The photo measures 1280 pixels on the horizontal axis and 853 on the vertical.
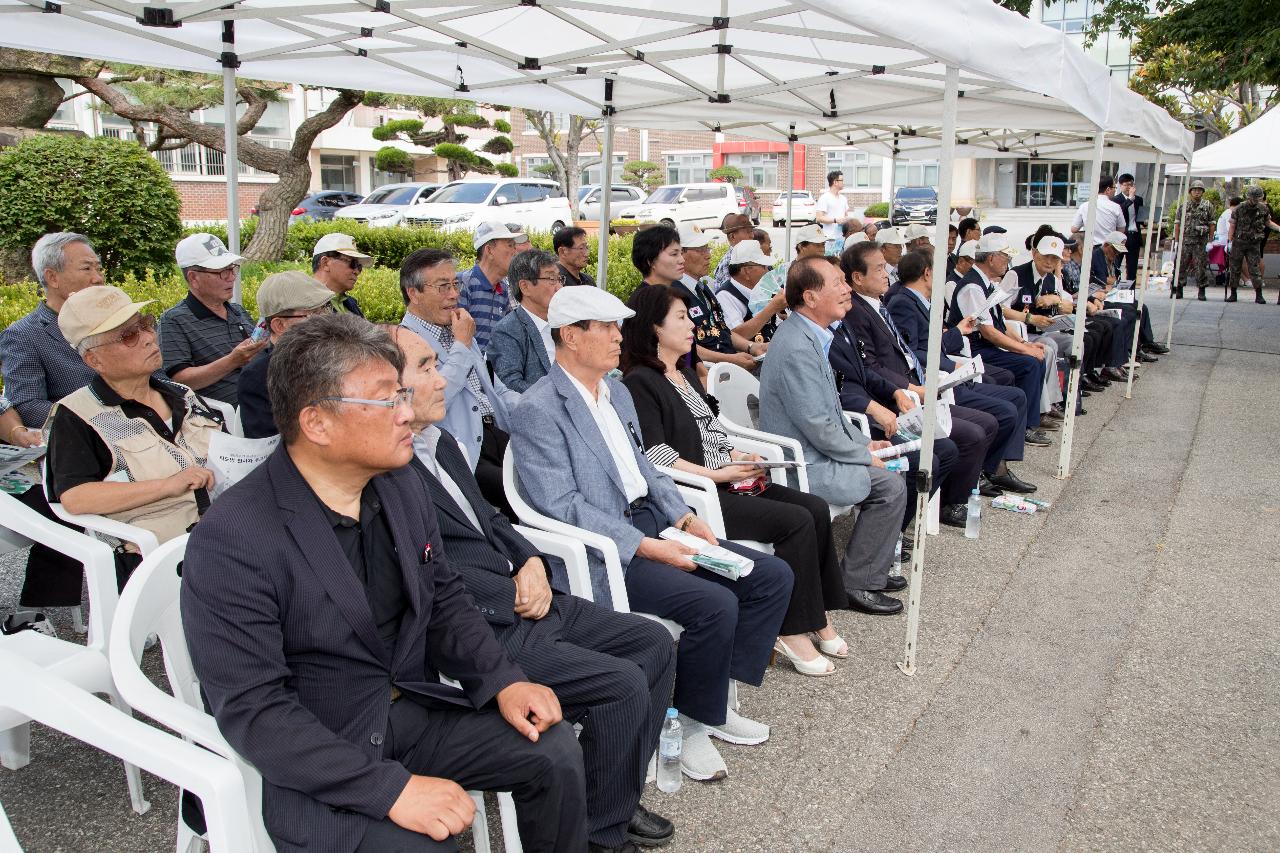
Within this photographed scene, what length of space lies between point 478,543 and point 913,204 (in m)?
29.7

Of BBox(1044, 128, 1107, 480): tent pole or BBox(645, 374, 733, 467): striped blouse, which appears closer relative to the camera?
BBox(645, 374, 733, 467): striped blouse

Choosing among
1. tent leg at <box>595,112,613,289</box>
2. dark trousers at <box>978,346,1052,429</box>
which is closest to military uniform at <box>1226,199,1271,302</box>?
dark trousers at <box>978,346,1052,429</box>

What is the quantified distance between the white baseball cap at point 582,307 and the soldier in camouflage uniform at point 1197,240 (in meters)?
17.0

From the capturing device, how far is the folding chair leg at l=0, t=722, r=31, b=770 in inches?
118

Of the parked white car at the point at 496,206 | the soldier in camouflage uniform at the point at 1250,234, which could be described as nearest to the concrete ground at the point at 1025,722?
the soldier in camouflage uniform at the point at 1250,234

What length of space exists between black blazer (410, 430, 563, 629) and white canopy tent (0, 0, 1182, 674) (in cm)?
170

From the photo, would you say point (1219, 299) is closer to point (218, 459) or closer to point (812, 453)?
point (812, 453)

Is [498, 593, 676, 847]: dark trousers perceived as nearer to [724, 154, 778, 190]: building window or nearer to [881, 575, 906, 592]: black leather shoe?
[881, 575, 906, 592]: black leather shoe

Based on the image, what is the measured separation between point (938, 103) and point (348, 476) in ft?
18.0

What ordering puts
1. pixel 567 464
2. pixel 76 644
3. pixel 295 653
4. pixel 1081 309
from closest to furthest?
pixel 295 653
pixel 76 644
pixel 567 464
pixel 1081 309

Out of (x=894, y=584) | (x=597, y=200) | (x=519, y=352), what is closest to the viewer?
(x=894, y=584)

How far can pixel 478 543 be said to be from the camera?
2.86 meters

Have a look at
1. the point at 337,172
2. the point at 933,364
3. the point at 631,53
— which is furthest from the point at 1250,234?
the point at 337,172

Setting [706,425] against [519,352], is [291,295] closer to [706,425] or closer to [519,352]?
[519,352]
